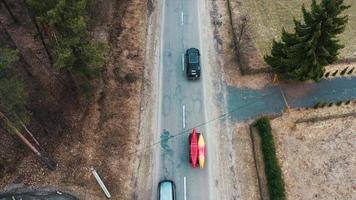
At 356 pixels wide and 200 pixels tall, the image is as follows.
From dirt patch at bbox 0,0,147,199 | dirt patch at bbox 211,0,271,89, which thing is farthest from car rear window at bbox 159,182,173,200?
dirt patch at bbox 211,0,271,89

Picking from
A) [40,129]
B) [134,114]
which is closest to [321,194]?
[134,114]

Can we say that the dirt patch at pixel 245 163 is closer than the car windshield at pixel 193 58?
Yes

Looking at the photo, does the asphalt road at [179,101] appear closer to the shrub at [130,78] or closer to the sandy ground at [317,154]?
the shrub at [130,78]

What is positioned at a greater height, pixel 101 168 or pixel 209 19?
pixel 209 19

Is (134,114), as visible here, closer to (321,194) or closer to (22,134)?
(22,134)

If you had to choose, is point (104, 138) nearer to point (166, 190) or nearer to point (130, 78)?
point (130, 78)

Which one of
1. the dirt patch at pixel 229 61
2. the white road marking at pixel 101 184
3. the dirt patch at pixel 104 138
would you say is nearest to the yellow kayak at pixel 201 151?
the dirt patch at pixel 104 138
